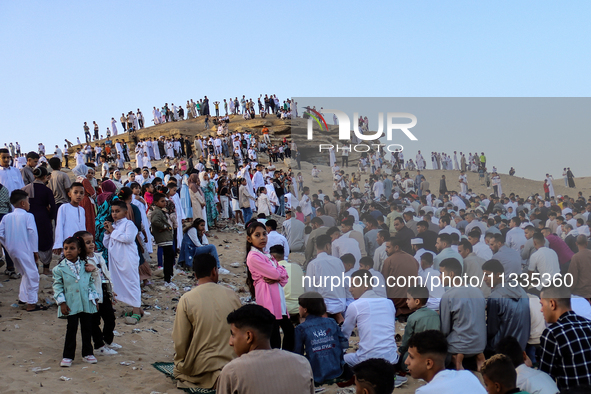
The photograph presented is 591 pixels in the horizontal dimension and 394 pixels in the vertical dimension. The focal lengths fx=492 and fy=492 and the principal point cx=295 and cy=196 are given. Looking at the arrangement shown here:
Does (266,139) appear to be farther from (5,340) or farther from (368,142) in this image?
(5,340)

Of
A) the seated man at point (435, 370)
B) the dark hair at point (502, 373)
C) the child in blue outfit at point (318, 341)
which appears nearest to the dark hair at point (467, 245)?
the child in blue outfit at point (318, 341)

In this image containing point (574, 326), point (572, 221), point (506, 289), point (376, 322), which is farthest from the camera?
point (572, 221)

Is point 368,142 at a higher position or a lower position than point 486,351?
higher

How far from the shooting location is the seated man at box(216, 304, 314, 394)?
92.7 inches

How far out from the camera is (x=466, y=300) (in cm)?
488

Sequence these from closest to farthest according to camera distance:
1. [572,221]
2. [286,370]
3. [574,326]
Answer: [286,370] < [574,326] < [572,221]

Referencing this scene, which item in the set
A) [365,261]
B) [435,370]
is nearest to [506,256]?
[365,261]

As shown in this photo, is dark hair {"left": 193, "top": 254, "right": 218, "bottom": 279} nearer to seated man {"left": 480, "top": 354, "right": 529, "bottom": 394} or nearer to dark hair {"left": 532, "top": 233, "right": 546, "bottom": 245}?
seated man {"left": 480, "top": 354, "right": 529, "bottom": 394}

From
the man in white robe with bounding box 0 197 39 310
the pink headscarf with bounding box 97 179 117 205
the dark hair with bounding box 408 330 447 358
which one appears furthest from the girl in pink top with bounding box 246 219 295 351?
the man in white robe with bounding box 0 197 39 310

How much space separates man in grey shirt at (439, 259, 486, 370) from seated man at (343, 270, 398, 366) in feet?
1.92

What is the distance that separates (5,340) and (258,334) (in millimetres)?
4058

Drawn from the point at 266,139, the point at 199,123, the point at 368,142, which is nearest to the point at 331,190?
the point at 368,142

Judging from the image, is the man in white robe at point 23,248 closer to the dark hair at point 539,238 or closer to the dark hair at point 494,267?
the dark hair at point 494,267

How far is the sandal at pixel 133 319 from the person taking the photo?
6.32 metres
